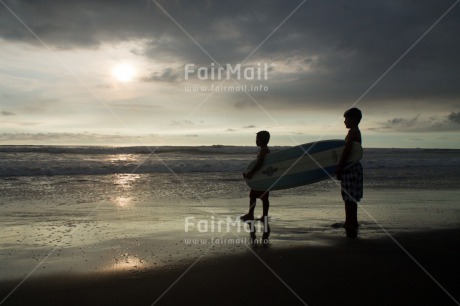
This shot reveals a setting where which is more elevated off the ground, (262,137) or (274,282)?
(262,137)

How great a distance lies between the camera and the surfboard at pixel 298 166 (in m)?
7.05

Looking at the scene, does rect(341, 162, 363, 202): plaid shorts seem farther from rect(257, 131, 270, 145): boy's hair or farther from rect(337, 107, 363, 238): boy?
rect(257, 131, 270, 145): boy's hair

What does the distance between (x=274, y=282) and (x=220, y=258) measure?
3.28 ft

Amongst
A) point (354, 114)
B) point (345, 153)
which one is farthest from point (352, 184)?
point (354, 114)

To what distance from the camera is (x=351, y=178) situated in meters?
6.18

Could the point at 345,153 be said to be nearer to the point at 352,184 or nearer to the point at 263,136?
the point at 352,184

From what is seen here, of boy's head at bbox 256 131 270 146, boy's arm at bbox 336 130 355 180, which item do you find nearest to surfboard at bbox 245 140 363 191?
boy's head at bbox 256 131 270 146

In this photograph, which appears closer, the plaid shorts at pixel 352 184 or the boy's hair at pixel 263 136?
the plaid shorts at pixel 352 184

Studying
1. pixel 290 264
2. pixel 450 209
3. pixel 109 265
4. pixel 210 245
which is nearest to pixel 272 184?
pixel 210 245

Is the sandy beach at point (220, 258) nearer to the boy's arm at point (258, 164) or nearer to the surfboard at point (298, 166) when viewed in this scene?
the surfboard at point (298, 166)

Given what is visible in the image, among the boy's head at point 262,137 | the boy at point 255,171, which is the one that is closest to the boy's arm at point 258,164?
the boy at point 255,171

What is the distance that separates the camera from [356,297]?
3.47 meters

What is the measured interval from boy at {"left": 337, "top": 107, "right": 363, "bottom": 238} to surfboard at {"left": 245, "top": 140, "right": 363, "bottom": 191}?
0.66 m

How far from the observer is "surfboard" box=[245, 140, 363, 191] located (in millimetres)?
7055
